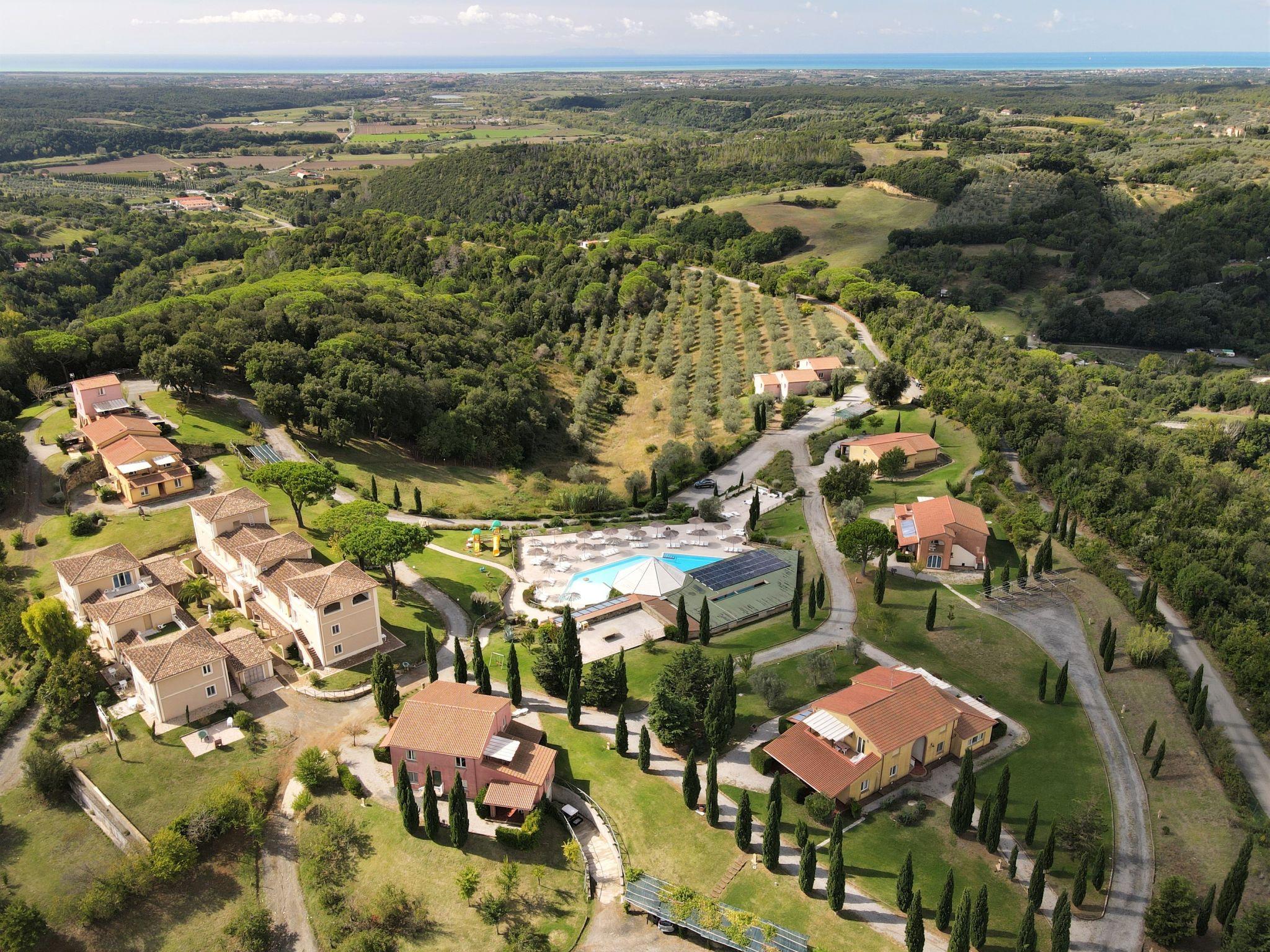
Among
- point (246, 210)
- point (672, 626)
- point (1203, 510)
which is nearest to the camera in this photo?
point (672, 626)

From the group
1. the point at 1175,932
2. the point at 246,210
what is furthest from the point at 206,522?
the point at 246,210

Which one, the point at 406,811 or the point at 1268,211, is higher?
the point at 1268,211

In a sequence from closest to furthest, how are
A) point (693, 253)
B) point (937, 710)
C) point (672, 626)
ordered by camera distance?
1. point (937, 710)
2. point (672, 626)
3. point (693, 253)

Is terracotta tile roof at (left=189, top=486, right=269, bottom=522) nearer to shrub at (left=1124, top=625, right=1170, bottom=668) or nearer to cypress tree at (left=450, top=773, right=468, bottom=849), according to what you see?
cypress tree at (left=450, top=773, right=468, bottom=849)

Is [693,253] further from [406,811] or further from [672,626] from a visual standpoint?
[406,811]

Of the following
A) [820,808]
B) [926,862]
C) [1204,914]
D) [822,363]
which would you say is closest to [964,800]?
[926,862]

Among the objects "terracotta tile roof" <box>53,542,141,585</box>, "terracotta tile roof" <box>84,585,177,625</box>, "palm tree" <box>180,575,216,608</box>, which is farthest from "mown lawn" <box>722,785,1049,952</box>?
"terracotta tile roof" <box>53,542,141,585</box>

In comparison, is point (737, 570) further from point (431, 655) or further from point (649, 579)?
point (431, 655)
